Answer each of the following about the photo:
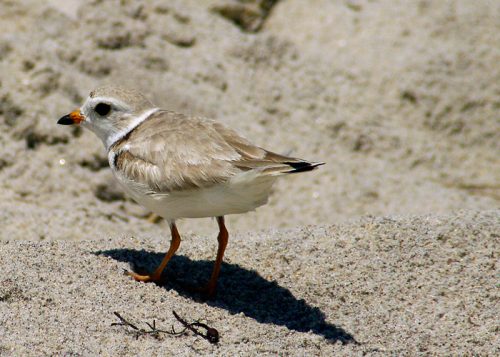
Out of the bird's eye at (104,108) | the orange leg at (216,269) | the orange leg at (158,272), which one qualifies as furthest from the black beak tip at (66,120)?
the orange leg at (216,269)

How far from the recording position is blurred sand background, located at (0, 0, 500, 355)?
14.6 feet

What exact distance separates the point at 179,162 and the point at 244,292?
0.88 metres

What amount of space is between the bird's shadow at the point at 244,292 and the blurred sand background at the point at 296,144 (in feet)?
0.10

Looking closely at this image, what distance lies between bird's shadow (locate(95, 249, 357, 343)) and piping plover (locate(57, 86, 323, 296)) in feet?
0.51

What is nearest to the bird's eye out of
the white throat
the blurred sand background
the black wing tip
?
the white throat

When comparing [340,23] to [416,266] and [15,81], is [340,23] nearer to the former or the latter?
[15,81]

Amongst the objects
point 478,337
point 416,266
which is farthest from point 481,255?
point 478,337

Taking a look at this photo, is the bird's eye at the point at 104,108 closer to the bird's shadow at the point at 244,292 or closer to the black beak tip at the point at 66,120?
the black beak tip at the point at 66,120

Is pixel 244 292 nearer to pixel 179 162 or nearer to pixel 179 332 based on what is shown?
pixel 179 332

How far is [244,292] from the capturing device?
4688 mm

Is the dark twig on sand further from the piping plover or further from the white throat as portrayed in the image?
the white throat

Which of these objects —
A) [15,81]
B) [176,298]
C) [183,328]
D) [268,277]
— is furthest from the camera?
[15,81]

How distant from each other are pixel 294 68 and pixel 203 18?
107 centimetres

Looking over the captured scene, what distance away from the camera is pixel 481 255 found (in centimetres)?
485
